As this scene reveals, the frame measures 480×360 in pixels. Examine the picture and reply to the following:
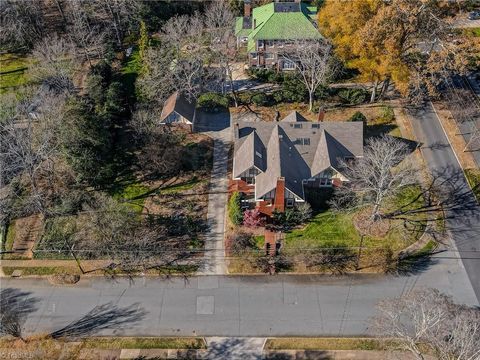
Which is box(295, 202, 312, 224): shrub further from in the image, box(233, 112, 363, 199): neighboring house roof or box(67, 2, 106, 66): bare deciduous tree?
box(67, 2, 106, 66): bare deciduous tree

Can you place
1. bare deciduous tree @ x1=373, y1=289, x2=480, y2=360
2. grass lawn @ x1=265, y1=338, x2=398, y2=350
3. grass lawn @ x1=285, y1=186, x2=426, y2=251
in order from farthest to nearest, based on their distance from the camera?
grass lawn @ x1=285, y1=186, x2=426, y2=251 → grass lawn @ x1=265, y1=338, x2=398, y2=350 → bare deciduous tree @ x1=373, y1=289, x2=480, y2=360

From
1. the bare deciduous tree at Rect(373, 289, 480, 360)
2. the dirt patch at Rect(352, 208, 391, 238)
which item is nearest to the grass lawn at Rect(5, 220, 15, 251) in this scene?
the dirt patch at Rect(352, 208, 391, 238)

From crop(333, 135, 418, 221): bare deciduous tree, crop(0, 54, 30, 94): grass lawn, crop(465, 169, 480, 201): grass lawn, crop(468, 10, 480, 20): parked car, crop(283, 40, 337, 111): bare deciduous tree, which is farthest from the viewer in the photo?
crop(468, 10, 480, 20): parked car

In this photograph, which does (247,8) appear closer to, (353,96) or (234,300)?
(353,96)

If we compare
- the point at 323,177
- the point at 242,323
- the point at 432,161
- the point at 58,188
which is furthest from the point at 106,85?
the point at 432,161

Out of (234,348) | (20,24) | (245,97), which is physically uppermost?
(20,24)

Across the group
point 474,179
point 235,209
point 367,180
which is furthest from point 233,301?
point 474,179
